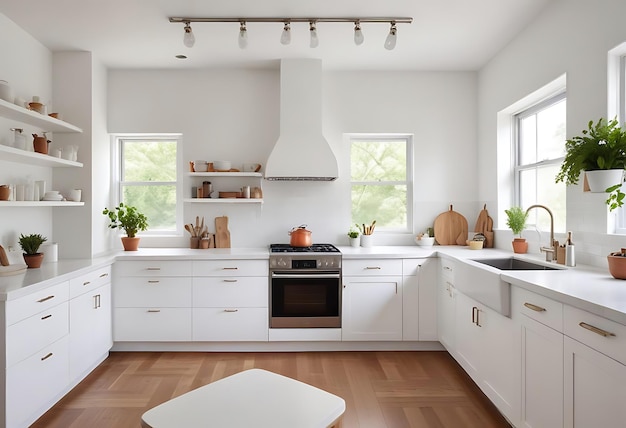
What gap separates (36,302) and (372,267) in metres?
2.48

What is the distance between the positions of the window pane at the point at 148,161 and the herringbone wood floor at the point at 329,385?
178 cm

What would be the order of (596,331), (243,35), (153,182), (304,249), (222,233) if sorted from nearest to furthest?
(596,331) < (243,35) < (304,249) < (222,233) < (153,182)

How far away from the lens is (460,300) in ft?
9.98

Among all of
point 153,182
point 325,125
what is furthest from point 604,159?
point 153,182

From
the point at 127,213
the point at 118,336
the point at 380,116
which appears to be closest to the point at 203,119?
the point at 127,213

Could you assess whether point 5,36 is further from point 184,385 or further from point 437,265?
point 437,265

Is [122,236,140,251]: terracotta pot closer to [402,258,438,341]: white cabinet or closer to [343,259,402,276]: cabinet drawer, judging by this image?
[343,259,402,276]: cabinet drawer

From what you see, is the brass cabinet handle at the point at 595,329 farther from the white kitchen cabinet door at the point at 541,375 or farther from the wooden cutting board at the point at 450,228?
the wooden cutting board at the point at 450,228

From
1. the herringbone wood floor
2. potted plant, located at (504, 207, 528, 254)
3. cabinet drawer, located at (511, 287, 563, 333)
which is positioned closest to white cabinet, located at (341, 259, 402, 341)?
the herringbone wood floor

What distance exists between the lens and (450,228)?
13.8 feet

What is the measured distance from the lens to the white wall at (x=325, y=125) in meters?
4.14

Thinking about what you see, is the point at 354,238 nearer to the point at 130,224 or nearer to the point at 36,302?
the point at 130,224

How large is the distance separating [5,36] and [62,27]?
389mm

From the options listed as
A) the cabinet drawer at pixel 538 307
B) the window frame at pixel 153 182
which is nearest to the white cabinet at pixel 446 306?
the cabinet drawer at pixel 538 307
